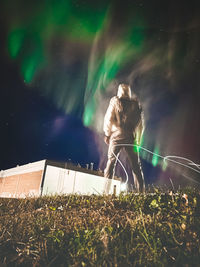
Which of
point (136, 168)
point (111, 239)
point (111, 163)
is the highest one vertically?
point (111, 163)

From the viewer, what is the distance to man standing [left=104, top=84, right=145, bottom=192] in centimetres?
986

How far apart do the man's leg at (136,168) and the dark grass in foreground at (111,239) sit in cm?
595

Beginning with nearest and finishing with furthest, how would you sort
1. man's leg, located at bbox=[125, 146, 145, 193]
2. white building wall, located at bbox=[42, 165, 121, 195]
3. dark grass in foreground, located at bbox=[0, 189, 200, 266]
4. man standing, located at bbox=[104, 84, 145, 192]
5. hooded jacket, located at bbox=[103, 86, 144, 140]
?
1. dark grass in foreground, located at bbox=[0, 189, 200, 266]
2. man's leg, located at bbox=[125, 146, 145, 193]
3. man standing, located at bbox=[104, 84, 145, 192]
4. hooded jacket, located at bbox=[103, 86, 144, 140]
5. white building wall, located at bbox=[42, 165, 121, 195]

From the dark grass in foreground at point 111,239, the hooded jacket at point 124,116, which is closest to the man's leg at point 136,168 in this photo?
the hooded jacket at point 124,116

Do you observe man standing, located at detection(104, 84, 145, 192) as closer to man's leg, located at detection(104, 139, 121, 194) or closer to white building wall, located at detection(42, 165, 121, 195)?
man's leg, located at detection(104, 139, 121, 194)

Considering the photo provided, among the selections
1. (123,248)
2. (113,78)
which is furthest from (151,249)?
(113,78)

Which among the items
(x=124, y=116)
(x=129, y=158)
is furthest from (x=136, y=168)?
(x=124, y=116)

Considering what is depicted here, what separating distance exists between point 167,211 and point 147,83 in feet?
36.4

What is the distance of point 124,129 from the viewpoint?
10.4 metres

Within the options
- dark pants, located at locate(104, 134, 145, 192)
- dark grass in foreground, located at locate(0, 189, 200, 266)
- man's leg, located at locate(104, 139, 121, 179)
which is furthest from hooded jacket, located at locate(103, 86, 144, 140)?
dark grass in foreground, located at locate(0, 189, 200, 266)

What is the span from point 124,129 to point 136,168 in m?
2.09

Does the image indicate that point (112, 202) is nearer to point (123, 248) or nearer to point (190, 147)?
point (123, 248)

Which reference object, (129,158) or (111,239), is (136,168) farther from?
(111,239)

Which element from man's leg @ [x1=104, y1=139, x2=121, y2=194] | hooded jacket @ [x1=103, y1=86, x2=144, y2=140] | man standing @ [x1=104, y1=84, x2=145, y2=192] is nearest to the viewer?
man standing @ [x1=104, y1=84, x2=145, y2=192]
